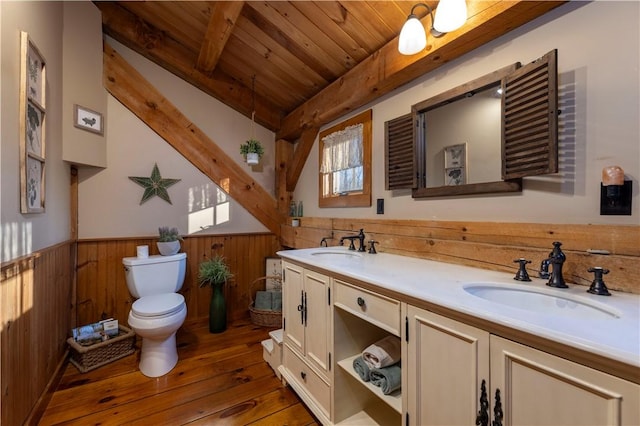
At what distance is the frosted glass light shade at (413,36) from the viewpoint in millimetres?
1404

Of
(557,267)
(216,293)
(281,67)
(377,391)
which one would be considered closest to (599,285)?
(557,267)

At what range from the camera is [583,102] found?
109 cm

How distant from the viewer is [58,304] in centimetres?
197

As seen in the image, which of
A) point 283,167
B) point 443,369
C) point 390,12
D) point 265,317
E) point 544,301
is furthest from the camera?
point 283,167

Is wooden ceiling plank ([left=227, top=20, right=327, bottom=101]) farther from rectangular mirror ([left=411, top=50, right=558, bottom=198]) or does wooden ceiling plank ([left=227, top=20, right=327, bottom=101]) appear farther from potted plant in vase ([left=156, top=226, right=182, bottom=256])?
potted plant in vase ([left=156, top=226, right=182, bottom=256])

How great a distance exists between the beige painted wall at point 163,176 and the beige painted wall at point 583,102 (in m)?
2.40

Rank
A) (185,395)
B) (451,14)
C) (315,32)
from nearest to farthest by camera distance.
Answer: (451,14)
(185,395)
(315,32)

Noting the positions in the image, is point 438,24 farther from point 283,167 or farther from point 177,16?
point 283,167

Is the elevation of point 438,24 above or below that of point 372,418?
above

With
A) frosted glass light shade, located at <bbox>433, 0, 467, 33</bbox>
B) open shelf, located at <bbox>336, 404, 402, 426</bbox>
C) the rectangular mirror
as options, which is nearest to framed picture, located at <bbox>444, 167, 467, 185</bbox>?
the rectangular mirror

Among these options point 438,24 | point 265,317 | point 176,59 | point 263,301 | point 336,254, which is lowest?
point 265,317

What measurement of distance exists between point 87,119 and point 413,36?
8.17ft

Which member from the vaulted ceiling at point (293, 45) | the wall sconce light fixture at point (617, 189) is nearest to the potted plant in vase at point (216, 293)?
the vaulted ceiling at point (293, 45)

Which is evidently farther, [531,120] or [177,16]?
[177,16]
